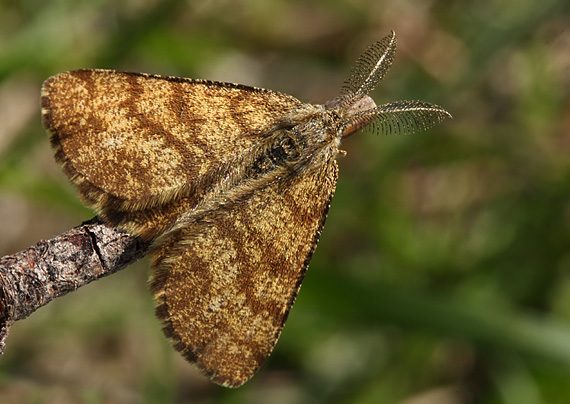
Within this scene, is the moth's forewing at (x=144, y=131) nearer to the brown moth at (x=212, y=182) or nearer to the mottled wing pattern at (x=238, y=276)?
the brown moth at (x=212, y=182)

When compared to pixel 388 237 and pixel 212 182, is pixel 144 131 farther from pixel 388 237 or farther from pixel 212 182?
pixel 388 237

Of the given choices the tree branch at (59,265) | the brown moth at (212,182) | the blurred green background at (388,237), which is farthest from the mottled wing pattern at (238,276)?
the blurred green background at (388,237)

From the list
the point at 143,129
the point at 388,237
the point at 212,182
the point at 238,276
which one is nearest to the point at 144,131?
the point at 143,129

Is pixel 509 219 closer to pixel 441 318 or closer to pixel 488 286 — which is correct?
pixel 488 286

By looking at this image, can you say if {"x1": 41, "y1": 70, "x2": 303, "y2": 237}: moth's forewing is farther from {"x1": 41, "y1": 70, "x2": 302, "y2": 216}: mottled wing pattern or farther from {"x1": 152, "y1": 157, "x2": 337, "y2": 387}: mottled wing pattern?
{"x1": 152, "y1": 157, "x2": 337, "y2": 387}: mottled wing pattern

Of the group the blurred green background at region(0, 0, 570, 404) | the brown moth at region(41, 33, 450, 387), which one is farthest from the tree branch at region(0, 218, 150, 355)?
the blurred green background at region(0, 0, 570, 404)

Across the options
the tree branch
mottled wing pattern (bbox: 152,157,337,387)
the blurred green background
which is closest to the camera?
the tree branch
